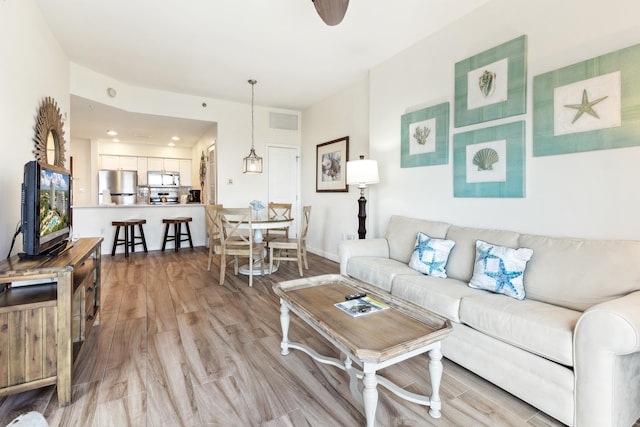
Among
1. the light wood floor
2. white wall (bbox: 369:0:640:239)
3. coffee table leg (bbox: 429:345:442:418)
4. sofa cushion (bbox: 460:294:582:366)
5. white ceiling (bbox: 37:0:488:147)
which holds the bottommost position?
the light wood floor

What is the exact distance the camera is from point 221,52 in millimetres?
3531

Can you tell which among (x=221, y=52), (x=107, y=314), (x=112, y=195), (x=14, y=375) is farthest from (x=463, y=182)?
(x=112, y=195)

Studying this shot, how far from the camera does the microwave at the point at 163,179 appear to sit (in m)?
8.16

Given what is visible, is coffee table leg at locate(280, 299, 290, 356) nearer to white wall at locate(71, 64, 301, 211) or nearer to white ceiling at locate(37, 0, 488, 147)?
white ceiling at locate(37, 0, 488, 147)

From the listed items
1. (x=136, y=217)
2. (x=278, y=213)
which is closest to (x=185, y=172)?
(x=136, y=217)

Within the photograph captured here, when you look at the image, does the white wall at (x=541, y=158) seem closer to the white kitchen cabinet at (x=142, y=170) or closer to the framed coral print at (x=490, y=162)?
the framed coral print at (x=490, y=162)

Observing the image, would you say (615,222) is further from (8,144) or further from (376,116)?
(8,144)

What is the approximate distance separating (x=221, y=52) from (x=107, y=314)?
9.97 feet

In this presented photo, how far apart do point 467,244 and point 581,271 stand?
748 mm

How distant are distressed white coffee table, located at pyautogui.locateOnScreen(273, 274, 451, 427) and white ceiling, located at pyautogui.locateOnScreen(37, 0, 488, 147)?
8.20ft

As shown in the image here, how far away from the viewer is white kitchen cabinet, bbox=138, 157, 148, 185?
811 cm

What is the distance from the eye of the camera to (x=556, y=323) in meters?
1.49

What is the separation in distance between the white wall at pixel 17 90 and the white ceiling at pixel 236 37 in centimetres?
36

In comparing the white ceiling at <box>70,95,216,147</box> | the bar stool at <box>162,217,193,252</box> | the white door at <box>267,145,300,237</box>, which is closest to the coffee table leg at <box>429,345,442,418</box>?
the white door at <box>267,145,300,237</box>
